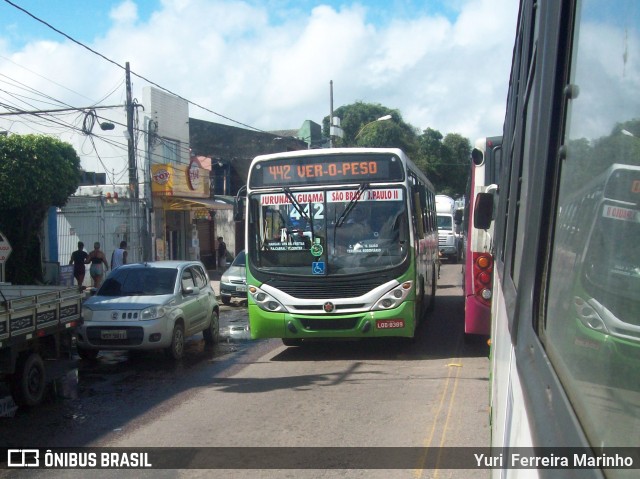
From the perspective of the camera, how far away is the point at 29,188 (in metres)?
16.8

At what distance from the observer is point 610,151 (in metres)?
1.21

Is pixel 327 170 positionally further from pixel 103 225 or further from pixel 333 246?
pixel 103 225

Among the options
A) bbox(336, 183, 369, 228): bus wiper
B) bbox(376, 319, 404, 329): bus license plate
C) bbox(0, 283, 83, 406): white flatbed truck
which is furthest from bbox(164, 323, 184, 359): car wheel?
bbox(376, 319, 404, 329): bus license plate

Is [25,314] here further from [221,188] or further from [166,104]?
[221,188]

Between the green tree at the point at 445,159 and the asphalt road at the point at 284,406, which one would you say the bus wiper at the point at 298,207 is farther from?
the green tree at the point at 445,159

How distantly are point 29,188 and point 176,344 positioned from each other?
8.03m

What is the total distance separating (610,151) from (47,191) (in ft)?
58.0

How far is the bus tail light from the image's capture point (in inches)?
378

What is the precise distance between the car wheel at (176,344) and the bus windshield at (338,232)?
6.47 ft

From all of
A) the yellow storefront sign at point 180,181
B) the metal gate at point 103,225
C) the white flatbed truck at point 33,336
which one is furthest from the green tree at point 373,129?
the white flatbed truck at point 33,336

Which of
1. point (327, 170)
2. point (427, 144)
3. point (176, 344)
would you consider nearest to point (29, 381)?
point (176, 344)

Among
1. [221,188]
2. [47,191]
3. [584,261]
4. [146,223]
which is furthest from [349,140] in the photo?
[584,261]

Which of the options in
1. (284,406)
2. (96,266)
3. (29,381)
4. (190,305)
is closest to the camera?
(284,406)

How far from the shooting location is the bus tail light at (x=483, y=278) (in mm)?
9609
